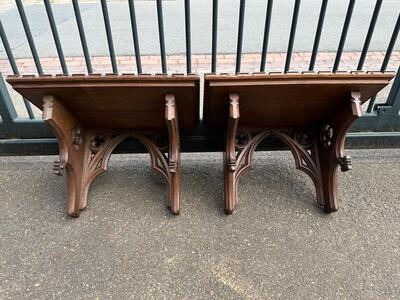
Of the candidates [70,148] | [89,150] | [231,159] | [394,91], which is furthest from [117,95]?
[394,91]

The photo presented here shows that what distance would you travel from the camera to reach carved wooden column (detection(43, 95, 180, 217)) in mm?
1905

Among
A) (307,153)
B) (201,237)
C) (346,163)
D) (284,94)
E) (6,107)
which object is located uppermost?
(284,94)

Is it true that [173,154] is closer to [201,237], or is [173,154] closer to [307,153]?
[201,237]

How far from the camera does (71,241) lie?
6.75 feet

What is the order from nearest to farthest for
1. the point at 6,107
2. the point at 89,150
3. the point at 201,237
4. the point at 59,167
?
1. the point at 59,167
2. the point at 201,237
3. the point at 89,150
4. the point at 6,107

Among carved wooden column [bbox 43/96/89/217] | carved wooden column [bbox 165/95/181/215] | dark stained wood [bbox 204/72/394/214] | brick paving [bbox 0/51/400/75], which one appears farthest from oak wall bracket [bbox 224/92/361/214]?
brick paving [bbox 0/51/400/75]

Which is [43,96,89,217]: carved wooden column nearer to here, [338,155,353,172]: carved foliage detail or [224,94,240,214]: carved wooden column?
[224,94,240,214]: carved wooden column

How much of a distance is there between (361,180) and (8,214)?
2447mm

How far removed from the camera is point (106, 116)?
2100 millimetres

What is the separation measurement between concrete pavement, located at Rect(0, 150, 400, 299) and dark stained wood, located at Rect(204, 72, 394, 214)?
192 mm

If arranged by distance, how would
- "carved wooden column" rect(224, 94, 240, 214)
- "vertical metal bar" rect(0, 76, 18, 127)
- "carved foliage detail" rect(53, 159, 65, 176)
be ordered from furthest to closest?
"vertical metal bar" rect(0, 76, 18, 127), "carved foliage detail" rect(53, 159, 65, 176), "carved wooden column" rect(224, 94, 240, 214)

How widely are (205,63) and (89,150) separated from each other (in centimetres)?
295

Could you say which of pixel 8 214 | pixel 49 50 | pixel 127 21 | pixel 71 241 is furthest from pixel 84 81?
pixel 127 21

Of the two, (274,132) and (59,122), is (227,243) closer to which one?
(274,132)
